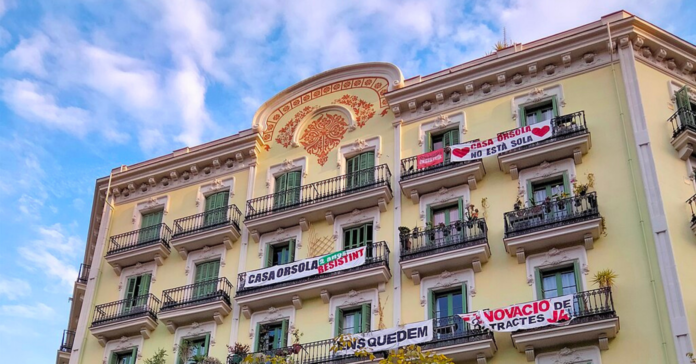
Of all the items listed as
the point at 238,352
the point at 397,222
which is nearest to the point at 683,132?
the point at 397,222

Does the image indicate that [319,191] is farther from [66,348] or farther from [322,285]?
[66,348]

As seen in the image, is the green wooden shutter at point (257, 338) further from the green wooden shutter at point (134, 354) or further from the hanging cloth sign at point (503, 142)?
the hanging cloth sign at point (503, 142)

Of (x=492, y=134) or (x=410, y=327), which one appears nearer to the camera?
(x=410, y=327)

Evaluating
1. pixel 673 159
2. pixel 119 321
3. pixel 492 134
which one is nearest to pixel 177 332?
pixel 119 321

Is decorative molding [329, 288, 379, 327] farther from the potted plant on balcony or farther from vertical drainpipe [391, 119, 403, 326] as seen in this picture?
the potted plant on balcony

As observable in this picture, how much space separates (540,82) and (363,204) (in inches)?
292

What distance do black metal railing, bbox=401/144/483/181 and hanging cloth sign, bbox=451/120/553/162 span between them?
226 millimetres

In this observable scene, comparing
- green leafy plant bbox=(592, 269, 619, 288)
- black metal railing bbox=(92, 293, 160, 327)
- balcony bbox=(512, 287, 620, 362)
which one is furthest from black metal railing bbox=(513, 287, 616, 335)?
black metal railing bbox=(92, 293, 160, 327)

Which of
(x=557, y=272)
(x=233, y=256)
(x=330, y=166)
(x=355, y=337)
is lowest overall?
(x=355, y=337)

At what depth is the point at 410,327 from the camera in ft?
78.5

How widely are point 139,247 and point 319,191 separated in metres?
7.46

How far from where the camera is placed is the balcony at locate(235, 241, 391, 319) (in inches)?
1028

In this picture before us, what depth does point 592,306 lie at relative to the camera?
2242cm

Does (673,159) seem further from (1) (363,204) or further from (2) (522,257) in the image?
(1) (363,204)
